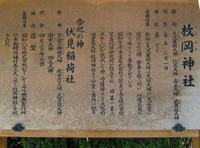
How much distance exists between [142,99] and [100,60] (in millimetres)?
893

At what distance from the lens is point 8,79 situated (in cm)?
227

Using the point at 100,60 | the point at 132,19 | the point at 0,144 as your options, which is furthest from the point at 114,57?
the point at 0,144

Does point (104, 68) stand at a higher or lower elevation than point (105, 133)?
higher

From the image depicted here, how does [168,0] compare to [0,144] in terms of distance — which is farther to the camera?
[0,144]

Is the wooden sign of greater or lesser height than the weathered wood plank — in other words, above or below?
above

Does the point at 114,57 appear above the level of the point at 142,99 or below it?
above

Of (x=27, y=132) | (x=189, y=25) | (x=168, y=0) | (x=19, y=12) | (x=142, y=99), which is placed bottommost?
(x=27, y=132)

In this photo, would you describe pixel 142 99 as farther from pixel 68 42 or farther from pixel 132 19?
pixel 68 42

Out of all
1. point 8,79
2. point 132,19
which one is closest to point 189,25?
point 132,19

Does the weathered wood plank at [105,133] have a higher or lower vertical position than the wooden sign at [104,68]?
lower

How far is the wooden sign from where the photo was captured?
2238 millimetres

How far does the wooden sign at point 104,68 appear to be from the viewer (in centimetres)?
224

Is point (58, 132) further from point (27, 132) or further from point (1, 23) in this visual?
point (1, 23)

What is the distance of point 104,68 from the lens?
225 centimetres
